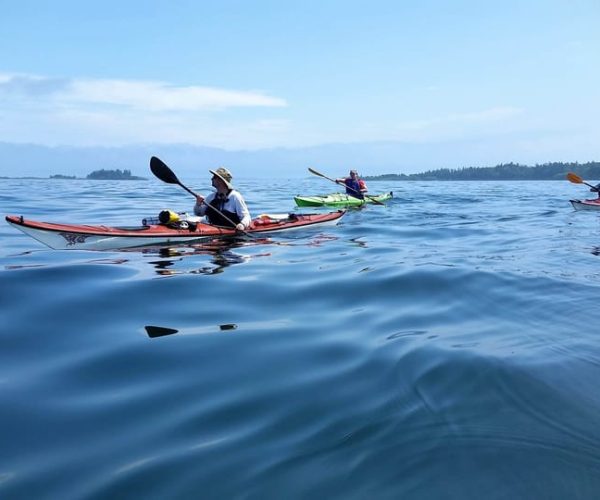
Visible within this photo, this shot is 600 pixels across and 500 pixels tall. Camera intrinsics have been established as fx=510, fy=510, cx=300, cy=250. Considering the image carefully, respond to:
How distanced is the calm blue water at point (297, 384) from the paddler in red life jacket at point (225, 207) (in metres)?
3.87

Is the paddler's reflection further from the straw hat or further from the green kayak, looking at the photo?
the green kayak

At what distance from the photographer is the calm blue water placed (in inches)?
102

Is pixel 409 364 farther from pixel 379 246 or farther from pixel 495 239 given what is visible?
pixel 495 239

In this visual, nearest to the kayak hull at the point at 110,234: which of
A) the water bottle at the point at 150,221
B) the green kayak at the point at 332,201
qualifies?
the water bottle at the point at 150,221

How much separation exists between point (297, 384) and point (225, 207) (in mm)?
8425

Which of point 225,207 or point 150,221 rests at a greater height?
point 225,207

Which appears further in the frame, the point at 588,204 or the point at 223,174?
the point at 588,204

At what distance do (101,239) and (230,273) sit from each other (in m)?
3.22

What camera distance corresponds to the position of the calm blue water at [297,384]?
258cm

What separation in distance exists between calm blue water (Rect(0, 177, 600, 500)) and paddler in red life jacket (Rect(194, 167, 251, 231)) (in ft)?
12.7

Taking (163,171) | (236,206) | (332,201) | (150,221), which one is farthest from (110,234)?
(332,201)

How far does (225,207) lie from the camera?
1171 centimetres

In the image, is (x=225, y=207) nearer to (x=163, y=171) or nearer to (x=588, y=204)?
(x=163, y=171)

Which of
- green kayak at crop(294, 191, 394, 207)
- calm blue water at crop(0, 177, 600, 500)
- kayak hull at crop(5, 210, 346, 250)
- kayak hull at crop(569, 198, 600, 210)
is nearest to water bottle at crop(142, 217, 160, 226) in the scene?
kayak hull at crop(5, 210, 346, 250)
